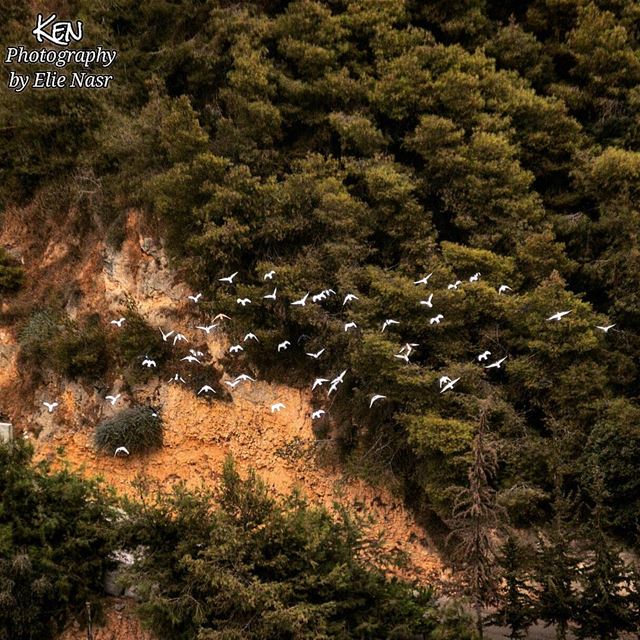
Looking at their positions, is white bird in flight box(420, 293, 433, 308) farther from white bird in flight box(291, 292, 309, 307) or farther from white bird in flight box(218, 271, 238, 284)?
white bird in flight box(218, 271, 238, 284)

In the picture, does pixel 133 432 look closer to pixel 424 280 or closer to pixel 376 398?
pixel 376 398

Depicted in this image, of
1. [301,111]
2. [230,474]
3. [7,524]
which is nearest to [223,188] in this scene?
[301,111]

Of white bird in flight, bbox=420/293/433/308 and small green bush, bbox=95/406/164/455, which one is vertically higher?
white bird in flight, bbox=420/293/433/308

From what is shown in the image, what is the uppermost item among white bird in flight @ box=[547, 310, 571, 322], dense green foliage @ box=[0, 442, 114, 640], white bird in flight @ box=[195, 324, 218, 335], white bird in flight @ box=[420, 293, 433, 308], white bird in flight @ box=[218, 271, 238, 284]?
white bird in flight @ box=[547, 310, 571, 322]

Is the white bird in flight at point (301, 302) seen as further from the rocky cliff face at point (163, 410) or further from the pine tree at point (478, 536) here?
the pine tree at point (478, 536)

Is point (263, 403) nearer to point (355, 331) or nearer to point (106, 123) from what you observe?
point (355, 331)

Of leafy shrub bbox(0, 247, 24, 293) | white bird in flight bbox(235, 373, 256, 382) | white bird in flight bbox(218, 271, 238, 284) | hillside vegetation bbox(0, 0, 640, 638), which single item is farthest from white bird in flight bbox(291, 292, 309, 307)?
leafy shrub bbox(0, 247, 24, 293)
